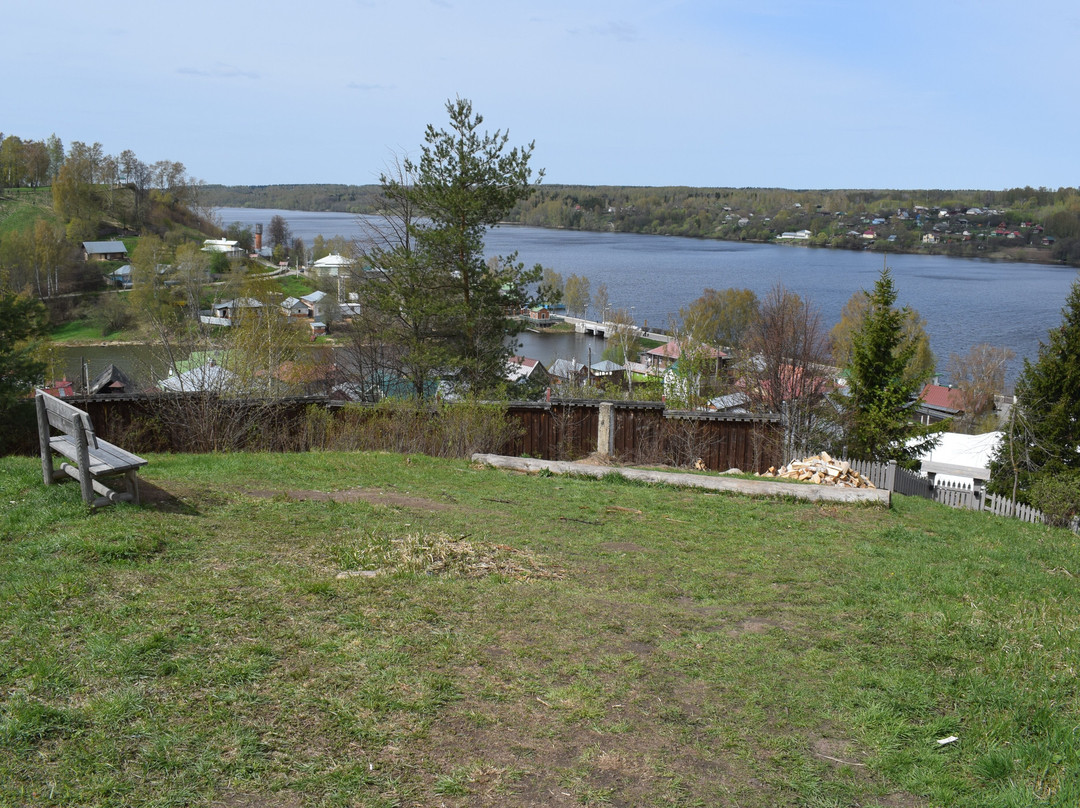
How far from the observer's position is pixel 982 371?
56875 millimetres

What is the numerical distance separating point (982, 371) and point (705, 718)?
6101 centimetres

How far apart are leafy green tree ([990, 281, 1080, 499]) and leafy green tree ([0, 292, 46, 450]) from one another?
77.9ft

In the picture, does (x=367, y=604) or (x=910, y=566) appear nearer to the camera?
(x=367, y=604)

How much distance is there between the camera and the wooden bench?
7.23 meters

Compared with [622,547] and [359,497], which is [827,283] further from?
[622,547]

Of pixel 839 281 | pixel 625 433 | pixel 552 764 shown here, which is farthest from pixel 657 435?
pixel 839 281

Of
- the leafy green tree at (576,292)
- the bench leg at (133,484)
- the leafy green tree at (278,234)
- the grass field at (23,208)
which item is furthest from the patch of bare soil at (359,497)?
the leafy green tree at (278,234)

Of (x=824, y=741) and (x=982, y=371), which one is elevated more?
(x=824, y=741)

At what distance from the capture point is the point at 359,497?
31.9ft

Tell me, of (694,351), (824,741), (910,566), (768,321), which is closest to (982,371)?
(694,351)

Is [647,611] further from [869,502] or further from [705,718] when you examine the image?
[869,502]

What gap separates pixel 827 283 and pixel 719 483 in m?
115

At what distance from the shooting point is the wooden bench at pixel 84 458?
7230 mm

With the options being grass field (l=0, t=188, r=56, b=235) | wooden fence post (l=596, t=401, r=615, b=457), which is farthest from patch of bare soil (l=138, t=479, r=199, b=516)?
grass field (l=0, t=188, r=56, b=235)
